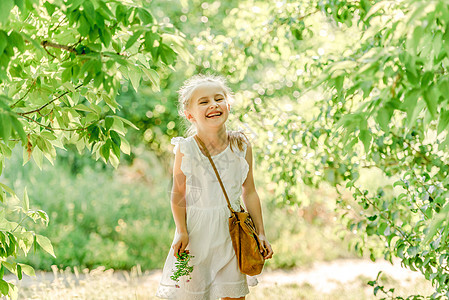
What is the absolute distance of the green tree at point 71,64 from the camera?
1.38 m

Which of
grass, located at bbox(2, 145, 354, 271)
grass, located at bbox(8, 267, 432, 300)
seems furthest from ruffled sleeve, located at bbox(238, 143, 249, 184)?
grass, located at bbox(2, 145, 354, 271)

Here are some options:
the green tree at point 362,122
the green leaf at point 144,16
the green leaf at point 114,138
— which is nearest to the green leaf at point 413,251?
the green tree at point 362,122

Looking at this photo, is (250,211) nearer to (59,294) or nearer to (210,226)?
(210,226)

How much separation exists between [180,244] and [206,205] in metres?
0.20

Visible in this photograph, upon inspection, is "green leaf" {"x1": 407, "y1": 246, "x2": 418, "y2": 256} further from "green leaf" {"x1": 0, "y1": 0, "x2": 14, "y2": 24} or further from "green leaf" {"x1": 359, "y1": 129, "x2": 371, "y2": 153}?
"green leaf" {"x1": 0, "y1": 0, "x2": 14, "y2": 24}

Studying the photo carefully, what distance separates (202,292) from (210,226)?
28 centimetres

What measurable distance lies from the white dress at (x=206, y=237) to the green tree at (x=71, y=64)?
0.52 meters

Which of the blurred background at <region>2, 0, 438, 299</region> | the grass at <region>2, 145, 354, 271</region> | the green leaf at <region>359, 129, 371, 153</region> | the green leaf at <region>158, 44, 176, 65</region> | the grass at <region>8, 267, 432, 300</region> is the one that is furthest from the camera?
the grass at <region>2, 145, 354, 271</region>

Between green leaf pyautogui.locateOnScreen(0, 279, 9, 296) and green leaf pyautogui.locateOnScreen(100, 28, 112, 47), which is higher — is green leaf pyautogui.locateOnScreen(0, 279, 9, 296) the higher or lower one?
the lower one

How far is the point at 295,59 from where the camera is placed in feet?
10.9

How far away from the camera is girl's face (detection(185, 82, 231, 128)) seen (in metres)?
2.27

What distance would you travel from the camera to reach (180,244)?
2246 millimetres

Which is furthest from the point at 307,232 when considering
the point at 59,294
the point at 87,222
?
the point at 59,294

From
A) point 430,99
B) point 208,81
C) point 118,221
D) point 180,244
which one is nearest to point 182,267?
point 180,244
